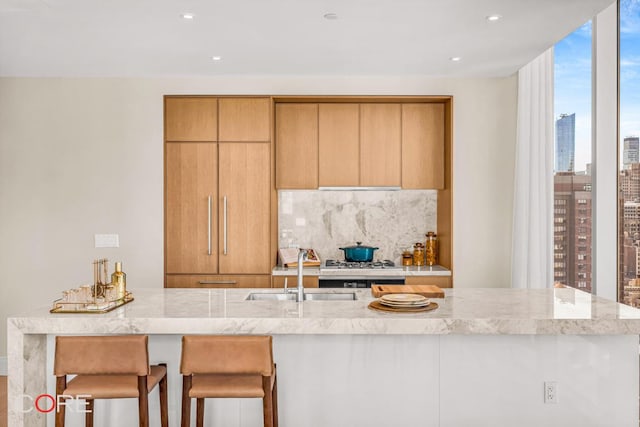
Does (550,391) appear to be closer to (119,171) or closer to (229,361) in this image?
(229,361)

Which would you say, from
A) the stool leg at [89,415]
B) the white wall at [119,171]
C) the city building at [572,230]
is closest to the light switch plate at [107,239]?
the white wall at [119,171]

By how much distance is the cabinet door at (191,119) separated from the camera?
4355 millimetres

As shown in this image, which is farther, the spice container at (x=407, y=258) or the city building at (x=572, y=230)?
the spice container at (x=407, y=258)

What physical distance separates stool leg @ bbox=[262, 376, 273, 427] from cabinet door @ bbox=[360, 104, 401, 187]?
2.59 m

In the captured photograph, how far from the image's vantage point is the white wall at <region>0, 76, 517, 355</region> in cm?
434

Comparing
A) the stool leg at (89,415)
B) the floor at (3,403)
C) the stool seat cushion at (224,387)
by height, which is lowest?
the floor at (3,403)

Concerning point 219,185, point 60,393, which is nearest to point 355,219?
point 219,185

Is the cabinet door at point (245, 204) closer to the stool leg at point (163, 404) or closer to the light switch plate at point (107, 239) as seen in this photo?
the light switch plate at point (107, 239)

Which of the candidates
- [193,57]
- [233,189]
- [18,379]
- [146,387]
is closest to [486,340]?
[146,387]

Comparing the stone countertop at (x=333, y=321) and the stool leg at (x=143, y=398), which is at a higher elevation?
the stone countertop at (x=333, y=321)

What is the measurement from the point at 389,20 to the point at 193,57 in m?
1.61

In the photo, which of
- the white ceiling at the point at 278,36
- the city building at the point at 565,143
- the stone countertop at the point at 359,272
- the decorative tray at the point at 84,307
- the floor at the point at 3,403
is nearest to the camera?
the decorative tray at the point at 84,307

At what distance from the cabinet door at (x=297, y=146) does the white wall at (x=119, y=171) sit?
241mm

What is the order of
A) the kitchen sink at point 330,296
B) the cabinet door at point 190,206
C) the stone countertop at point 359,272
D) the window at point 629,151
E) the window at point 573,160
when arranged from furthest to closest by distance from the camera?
the cabinet door at point 190,206 < the stone countertop at point 359,272 < the window at point 573,160 < the window at point 629,151 < the kitchen sink at point 330,296
